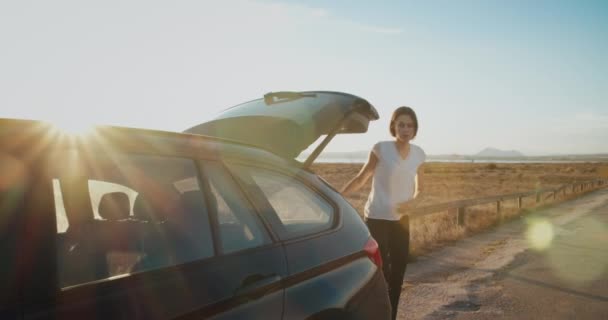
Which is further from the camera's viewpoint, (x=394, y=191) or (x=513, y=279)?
(x=513, y=279)

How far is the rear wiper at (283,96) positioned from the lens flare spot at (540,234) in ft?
24.9

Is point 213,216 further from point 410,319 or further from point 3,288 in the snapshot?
point 410,319

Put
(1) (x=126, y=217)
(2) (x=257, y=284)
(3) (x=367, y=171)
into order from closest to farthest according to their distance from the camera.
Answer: (2) (x=257, y=284) < (1) (x=126, y=217) < (3) (x=367, y=171)

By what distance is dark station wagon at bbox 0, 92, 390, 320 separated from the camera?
4.34 feet

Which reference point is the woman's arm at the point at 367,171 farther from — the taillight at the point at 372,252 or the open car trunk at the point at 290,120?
the taillight at the point at 372,252

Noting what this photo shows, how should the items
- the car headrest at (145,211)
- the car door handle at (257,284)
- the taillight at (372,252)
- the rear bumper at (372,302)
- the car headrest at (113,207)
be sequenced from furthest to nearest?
the taillight at (372,252)
the rear bumper at (372,302)
the car headrest at (113,207)
the car headrest at (145,211)
the car door handle at (257,284)

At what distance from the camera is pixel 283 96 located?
11.8 feet

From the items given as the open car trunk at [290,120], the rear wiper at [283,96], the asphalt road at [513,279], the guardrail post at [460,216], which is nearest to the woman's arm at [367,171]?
the open car trunk at [290,120]

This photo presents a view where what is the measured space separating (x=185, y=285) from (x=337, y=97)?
220 centimetres

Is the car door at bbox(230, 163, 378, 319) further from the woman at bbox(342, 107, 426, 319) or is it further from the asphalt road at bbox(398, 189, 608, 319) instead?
the asphalt road at bbox(398, 189, 608, 319)

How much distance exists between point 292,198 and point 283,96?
1152 mm

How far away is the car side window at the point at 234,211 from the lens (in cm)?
202

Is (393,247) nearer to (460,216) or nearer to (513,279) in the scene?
(513,279)

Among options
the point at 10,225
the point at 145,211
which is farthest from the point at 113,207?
the point at 10,225
